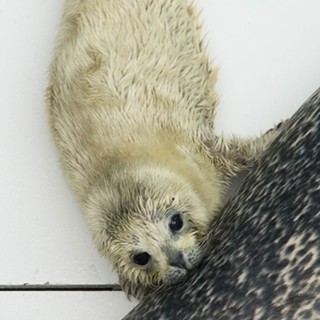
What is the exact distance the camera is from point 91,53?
6.17 ft

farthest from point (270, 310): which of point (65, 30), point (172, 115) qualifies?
point (65, 30)

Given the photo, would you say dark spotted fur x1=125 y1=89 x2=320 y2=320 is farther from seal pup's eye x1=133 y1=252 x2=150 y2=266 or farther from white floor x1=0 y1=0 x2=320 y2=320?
white floor x1=0 y1=0 x2=320 y2=320

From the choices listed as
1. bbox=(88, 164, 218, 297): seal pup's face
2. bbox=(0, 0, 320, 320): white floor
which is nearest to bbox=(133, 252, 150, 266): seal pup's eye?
bbox=(88, 164, 218, 297): seal pup's face

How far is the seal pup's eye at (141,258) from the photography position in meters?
1.72

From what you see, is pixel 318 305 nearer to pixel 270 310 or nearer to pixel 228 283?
pixel 270 310

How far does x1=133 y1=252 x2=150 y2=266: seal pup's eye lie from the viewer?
67.9 inches

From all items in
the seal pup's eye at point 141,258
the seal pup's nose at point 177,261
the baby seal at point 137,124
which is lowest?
the seal pup's eye at point 141,258

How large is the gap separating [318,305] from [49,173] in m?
0.90

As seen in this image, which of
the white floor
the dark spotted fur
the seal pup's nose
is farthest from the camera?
the white floor

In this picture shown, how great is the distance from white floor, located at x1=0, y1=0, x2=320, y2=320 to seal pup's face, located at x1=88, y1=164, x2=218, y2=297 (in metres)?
0.25

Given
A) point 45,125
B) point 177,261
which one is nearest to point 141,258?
point 177,261

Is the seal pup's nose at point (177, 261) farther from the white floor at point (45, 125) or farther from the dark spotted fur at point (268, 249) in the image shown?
the white floor at point (45, 125)

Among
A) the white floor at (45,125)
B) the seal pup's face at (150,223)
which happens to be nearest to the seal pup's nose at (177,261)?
the seal pup's face at (150,223)

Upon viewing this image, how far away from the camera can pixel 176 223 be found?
1.73 metres
